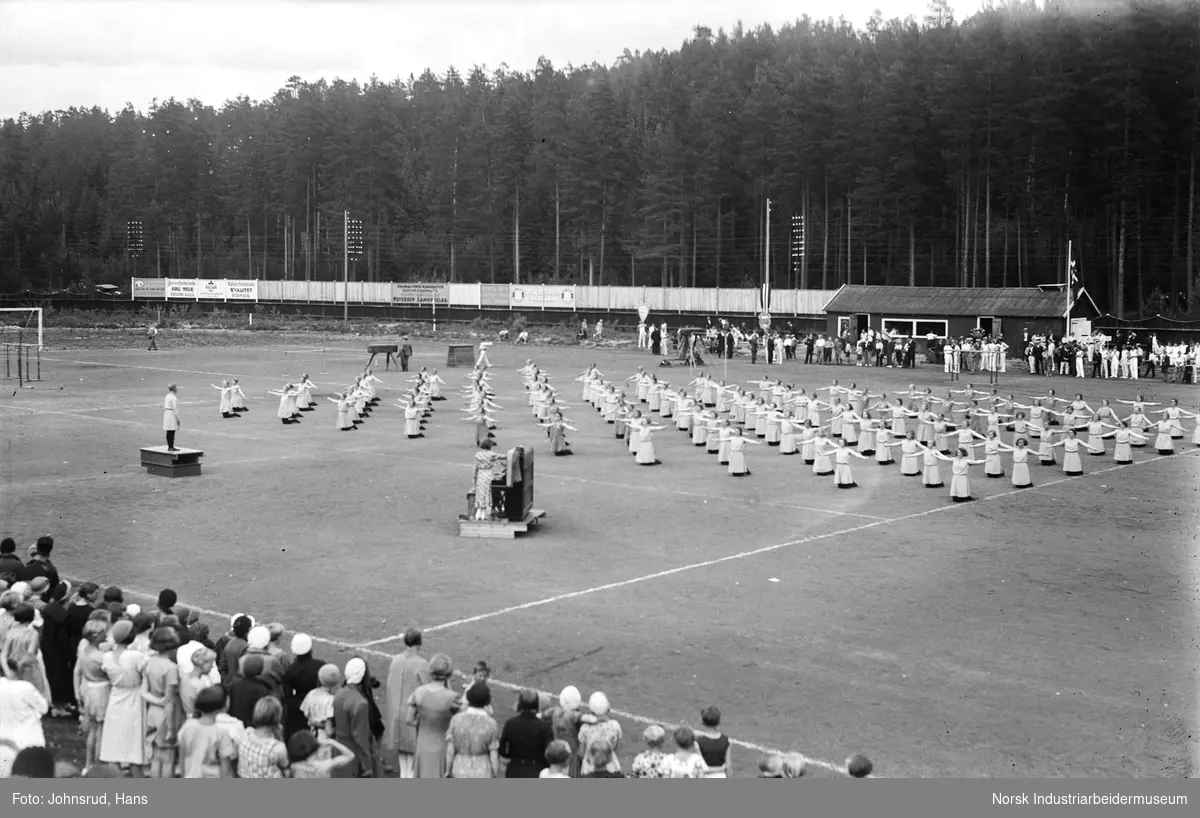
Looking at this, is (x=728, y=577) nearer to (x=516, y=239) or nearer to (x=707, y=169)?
(x=707, y=169)

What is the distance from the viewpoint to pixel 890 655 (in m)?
13.5

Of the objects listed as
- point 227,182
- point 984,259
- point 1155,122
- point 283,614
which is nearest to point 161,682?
point 283,614

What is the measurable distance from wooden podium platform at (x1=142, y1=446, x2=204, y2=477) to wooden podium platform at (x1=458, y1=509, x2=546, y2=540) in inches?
318

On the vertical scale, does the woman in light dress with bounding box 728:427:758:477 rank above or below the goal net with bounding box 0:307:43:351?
below

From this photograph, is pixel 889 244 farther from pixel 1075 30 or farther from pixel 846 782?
pixel 846 782

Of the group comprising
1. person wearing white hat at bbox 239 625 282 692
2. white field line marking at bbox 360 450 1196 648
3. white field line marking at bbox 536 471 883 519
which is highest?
person wearing white hat at bbox 239 625 282 692

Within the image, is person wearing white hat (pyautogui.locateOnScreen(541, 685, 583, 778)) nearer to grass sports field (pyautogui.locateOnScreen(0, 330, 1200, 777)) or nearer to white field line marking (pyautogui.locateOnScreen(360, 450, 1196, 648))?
grass sports field (pyautogui.locateOnScreen(0, 330, 1200, 777))

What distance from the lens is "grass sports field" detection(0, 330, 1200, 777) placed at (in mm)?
11719

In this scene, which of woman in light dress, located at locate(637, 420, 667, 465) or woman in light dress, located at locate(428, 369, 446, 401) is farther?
woman in light dress, located at locate(428, 369, 446, 401)

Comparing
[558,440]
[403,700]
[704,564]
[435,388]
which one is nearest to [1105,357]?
[435,388]

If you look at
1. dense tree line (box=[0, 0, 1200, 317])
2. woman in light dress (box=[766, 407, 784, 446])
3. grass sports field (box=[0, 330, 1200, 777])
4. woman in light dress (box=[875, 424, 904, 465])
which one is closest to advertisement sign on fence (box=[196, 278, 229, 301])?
dense tree line (box=[0, 0, 1200, 317])

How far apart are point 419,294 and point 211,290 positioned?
17979 millimetres

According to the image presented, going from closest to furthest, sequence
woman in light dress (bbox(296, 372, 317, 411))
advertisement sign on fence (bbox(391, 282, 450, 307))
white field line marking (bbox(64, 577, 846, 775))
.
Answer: white field line marking (bbox(64, 577, 846, 775)) → woman in light dress (bbox(296, 372, 317, 411)) → advertisement sign on fence (bbox(391, 282, 450, 307))

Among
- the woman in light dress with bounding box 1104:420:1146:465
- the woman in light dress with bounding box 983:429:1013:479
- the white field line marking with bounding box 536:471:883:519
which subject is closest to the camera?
the white field line marking with bounding box 536:471:883:519
